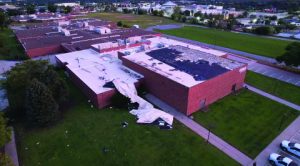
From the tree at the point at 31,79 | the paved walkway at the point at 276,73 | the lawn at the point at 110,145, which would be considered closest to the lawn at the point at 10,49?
the tree at the point at 31,79

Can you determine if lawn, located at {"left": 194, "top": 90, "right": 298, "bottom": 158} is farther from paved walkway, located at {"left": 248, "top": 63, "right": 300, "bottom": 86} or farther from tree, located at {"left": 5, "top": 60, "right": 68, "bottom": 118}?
tree, located at {"left": 5, "top": 60, "right": 68, "bottom": 118}

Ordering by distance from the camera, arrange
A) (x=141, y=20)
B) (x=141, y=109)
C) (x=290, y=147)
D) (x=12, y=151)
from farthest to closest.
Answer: (x=141, y=20) → (x=141, y=109) → (x=12, y=151) → (x=290, y=147)

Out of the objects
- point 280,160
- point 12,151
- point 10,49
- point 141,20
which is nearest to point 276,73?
point 280,160

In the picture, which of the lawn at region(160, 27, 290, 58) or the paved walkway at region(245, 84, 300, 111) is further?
the lawn at region(160, 27, 290, 58)

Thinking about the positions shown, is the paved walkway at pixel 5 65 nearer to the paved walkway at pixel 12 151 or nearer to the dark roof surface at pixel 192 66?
the paved walkway at pixel 12 151

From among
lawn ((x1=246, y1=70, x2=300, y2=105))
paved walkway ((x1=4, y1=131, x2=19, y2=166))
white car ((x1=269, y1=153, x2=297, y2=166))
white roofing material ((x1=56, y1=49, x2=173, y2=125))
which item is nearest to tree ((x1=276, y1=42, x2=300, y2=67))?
lawn ((x1=246, y1=70, x2=300, y2=105))

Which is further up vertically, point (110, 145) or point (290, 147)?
point (290, 147)

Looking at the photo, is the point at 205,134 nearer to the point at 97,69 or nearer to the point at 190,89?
the point at 190,89
